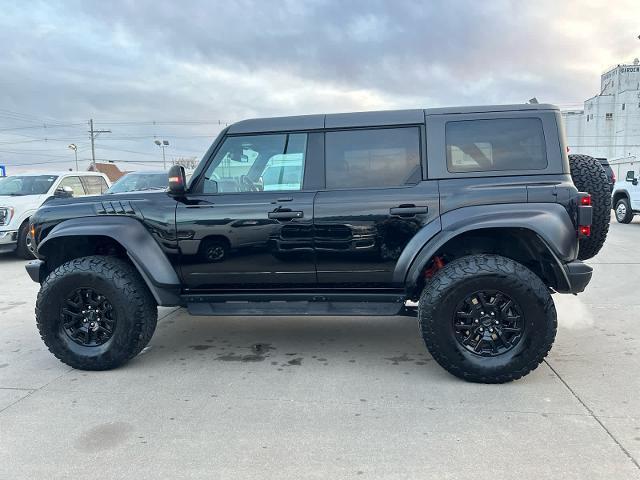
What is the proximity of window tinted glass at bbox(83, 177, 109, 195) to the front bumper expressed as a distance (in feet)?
5.51

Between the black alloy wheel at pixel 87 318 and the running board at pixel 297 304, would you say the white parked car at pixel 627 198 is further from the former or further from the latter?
the black alloy wheel at pixel 87 318

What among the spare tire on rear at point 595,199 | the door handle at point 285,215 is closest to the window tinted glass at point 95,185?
the door handle at point 285,215

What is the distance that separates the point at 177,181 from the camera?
3.69m

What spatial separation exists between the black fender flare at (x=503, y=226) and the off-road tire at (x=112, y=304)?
6.90 ft

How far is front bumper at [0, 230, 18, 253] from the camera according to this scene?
920 cm

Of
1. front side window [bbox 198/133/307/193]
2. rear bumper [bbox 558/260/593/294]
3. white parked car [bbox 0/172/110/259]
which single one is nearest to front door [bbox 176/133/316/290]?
front side window [bbox 198/133/307/193]

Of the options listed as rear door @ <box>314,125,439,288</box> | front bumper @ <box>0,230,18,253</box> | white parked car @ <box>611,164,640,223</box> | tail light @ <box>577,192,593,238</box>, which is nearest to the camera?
tail light @ <box>577,192,593,238</box>

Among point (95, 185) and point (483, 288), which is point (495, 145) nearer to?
point (483, 288)

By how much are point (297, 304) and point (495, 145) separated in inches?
76.0

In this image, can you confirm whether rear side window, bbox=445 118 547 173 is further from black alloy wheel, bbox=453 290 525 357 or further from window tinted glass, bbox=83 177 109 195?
window tinted glass, bbox=83 177 109 195

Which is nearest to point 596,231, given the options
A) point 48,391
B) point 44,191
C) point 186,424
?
point 186,424

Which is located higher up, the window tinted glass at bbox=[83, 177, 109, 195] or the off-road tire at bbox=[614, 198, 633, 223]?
the window tinted glass at bbox=[83, 177, 109, 195]

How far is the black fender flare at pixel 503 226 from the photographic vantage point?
→ 3295 mm

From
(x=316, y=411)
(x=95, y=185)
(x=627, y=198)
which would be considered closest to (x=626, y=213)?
(x=627, y=198)
